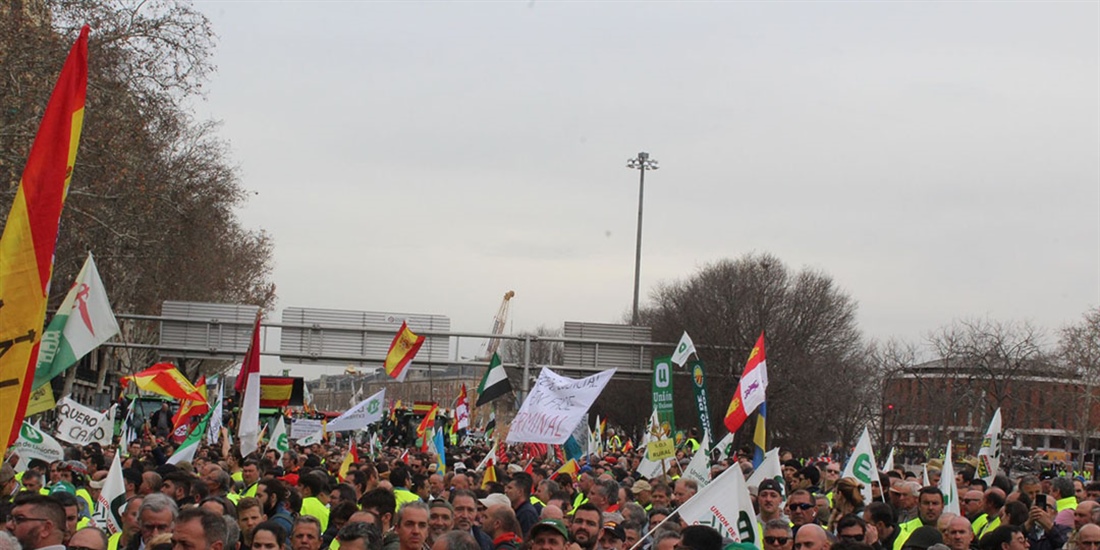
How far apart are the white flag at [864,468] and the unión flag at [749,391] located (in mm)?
4009

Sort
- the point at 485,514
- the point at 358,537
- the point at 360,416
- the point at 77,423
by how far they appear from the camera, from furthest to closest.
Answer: the point at 360,416, the point at 77,423, the point at 485,514, the point at 358,537

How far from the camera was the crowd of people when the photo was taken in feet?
25.0

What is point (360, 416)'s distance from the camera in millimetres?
24141

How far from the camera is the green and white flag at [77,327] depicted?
12264 mm

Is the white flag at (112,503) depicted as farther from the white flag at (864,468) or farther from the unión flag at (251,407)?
the white flag at (864,468)

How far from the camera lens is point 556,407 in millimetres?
18125

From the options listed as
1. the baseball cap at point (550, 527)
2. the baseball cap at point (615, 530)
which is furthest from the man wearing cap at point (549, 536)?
the baseball cap at point (615, 530)

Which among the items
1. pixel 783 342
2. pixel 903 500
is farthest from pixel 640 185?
pixel 903 500

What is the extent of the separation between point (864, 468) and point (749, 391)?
465 centimetres

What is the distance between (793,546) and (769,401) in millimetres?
50764

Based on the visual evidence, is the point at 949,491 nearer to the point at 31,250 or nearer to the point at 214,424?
the point at 31,250

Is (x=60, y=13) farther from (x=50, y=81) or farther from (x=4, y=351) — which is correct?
(x=4, y=351)

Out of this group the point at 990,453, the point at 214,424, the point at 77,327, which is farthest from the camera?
the point at 214,424

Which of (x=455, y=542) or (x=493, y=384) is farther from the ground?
(x=493, y=384)
